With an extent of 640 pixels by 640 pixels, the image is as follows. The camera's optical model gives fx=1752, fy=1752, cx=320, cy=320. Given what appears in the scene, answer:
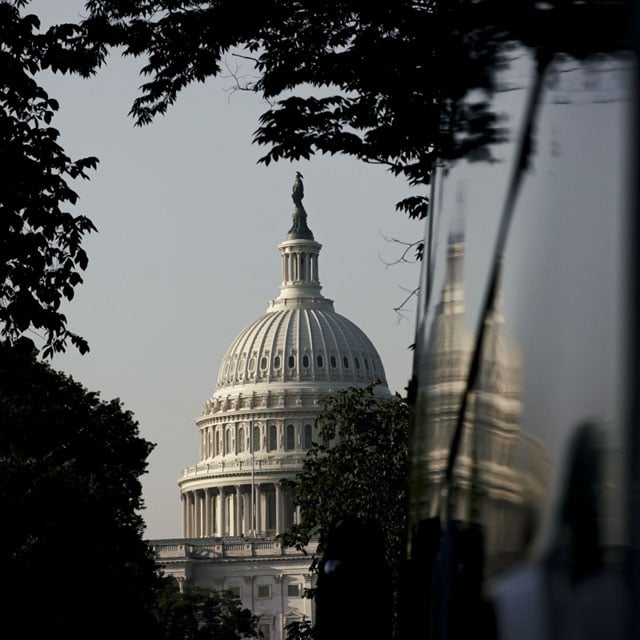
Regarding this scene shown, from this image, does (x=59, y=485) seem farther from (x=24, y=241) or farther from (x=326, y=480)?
(x=24, y=241)

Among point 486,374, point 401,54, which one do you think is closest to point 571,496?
point 486,374

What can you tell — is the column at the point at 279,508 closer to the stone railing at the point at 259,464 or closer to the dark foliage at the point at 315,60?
the stone railing at the point at 259,464

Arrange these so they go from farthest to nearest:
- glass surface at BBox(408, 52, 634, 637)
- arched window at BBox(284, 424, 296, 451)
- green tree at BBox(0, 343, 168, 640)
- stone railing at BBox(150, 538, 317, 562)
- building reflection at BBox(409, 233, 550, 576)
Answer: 1. arched window at BBox(284, 424, 296, 451)
2. stone railing at BBox(150, 538, 317, 562)
3. green tree at BBox(0, 343, 168, 640)
4. building reflection at BBox(409, 233, 550, 576)
5. glass surface at BBox(408, 52, 634, 637)

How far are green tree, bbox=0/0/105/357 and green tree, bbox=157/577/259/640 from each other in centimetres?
10086

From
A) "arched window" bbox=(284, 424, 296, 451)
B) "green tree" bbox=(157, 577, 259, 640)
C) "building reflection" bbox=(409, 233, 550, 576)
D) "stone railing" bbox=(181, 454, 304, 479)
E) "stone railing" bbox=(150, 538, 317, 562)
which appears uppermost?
"arched window" bbox=(284, 424, 296, 451)

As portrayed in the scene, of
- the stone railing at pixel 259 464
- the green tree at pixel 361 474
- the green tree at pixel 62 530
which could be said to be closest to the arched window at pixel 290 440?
the stone railing at pixel 259 464

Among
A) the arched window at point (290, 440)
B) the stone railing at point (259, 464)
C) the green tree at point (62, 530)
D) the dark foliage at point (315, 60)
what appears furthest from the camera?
the arched window at point (290, 440)

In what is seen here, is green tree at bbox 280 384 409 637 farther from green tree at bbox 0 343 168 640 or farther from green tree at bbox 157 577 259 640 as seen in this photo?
green tree at bbox 157 577 259 640

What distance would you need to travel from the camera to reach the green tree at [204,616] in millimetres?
122812

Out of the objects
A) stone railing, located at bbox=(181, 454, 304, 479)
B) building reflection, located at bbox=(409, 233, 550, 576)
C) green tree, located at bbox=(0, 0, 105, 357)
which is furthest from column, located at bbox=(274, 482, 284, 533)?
building reflection, located at bbox=(409, 233, 550, 576)

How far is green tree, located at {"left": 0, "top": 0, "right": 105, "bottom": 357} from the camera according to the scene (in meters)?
16.0

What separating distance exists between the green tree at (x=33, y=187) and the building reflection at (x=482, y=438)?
41.4 feet

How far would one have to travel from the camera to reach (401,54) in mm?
14438

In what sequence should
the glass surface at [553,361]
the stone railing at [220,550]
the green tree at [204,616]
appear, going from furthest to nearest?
the stone railing at [220,550] → the green tree at [204,616] → the glass surface at [553,361]
